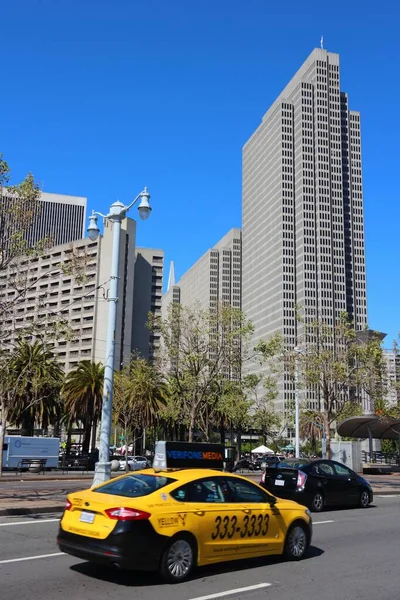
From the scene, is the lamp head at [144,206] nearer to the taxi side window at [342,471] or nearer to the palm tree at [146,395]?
the taxi side window at [342,471]

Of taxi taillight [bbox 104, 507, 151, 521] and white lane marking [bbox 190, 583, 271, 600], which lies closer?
white lane marking [bbox 190, 583, 271, 600]

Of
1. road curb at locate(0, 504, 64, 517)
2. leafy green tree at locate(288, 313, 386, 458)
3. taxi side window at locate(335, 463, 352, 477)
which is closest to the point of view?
road curb at locate(0, 504, 64, 517)

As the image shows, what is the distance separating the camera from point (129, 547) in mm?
7070

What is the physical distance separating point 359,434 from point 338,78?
156 m

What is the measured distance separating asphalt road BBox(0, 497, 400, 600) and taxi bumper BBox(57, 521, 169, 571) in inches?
12.7

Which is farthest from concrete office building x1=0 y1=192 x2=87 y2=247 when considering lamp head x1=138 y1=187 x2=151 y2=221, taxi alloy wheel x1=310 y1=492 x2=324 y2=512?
taxi alloy wheel x1=310 y1=492 x2=324 y2=512

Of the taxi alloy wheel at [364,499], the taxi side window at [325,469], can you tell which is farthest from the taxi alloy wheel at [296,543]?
the taxi alloy wheel at [364,499]

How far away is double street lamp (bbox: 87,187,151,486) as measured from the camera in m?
15.5

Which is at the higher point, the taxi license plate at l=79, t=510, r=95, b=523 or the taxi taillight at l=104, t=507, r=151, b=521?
the taxi taillight at l=104, t=507, r=151, b=521

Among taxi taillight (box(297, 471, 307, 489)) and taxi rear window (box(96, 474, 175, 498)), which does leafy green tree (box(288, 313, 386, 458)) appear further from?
taxi rear window (box(96, 474, 175, 498))

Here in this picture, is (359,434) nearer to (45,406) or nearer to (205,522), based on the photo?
(45,406)

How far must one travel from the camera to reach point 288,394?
160000 mm

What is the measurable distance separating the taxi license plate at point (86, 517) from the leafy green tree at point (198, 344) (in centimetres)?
2093

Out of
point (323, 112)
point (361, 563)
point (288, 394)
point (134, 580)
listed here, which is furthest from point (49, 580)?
point (323, 112)
